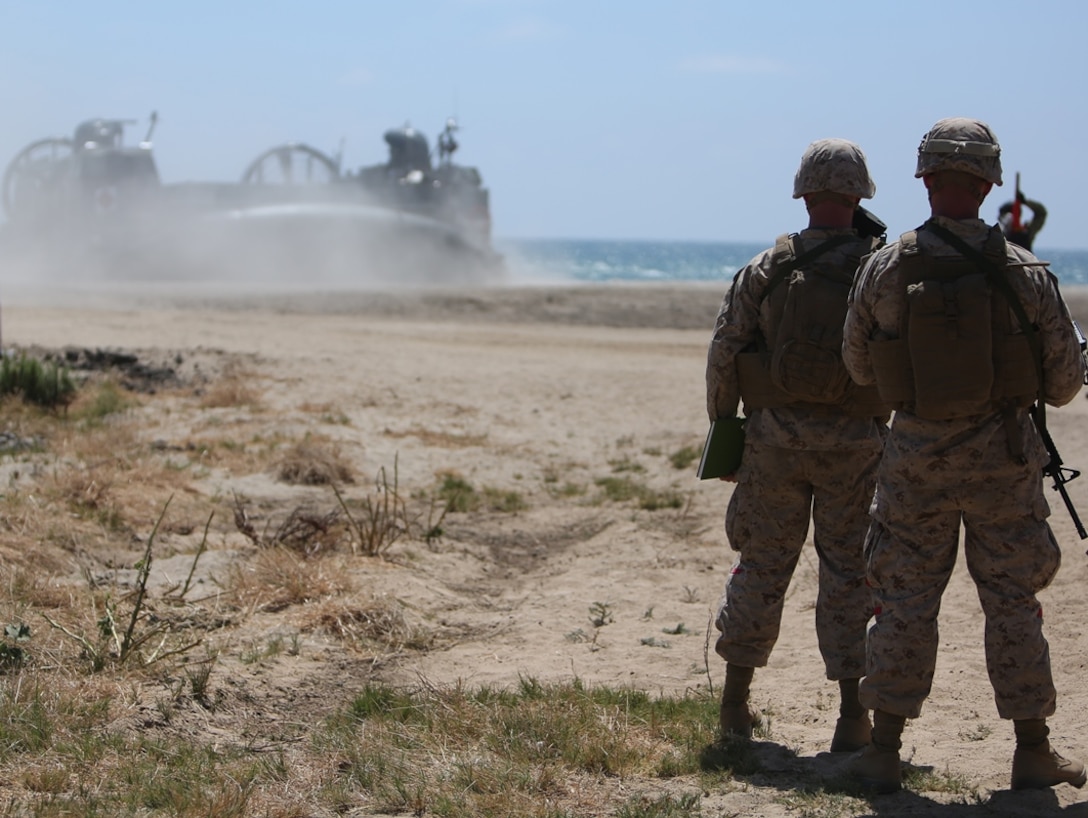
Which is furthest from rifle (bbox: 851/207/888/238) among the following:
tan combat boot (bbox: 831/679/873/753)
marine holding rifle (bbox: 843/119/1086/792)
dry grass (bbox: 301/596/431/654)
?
dry grass (bbox: 301/596/431/654)

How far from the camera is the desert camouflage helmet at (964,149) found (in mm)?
3533

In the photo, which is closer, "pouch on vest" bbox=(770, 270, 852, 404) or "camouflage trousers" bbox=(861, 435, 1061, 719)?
"camouflage trousers" bbox=(861, 435, 1061, 719)

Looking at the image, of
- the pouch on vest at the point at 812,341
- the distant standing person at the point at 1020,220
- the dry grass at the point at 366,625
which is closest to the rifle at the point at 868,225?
the pouch on vest at the point at 812,341

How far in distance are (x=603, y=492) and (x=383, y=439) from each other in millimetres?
2265

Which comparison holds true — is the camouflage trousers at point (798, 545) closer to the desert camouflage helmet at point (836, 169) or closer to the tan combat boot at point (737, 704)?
the tan combat boot at point (737, 704)

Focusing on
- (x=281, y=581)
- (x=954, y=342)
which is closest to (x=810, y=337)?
(x=954, y=342)

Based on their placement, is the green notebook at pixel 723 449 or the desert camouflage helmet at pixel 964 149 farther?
the green notebook at pixel 723 449

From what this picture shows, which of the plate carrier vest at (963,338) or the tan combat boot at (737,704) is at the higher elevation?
the plate carrier vest at (963,338)

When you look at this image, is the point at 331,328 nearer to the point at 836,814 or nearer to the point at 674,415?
the point at 674,415

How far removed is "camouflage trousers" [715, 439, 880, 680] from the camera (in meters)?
4.11

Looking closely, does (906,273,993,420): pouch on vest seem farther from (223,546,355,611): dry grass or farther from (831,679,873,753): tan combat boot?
(223,546,355,611): dry grass

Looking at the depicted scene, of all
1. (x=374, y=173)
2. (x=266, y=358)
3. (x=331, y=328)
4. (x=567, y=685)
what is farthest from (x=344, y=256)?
(x=567, y=685)

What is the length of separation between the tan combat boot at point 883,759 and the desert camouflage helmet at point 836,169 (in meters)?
1.58

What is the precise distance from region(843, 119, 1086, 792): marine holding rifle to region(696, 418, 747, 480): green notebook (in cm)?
60
